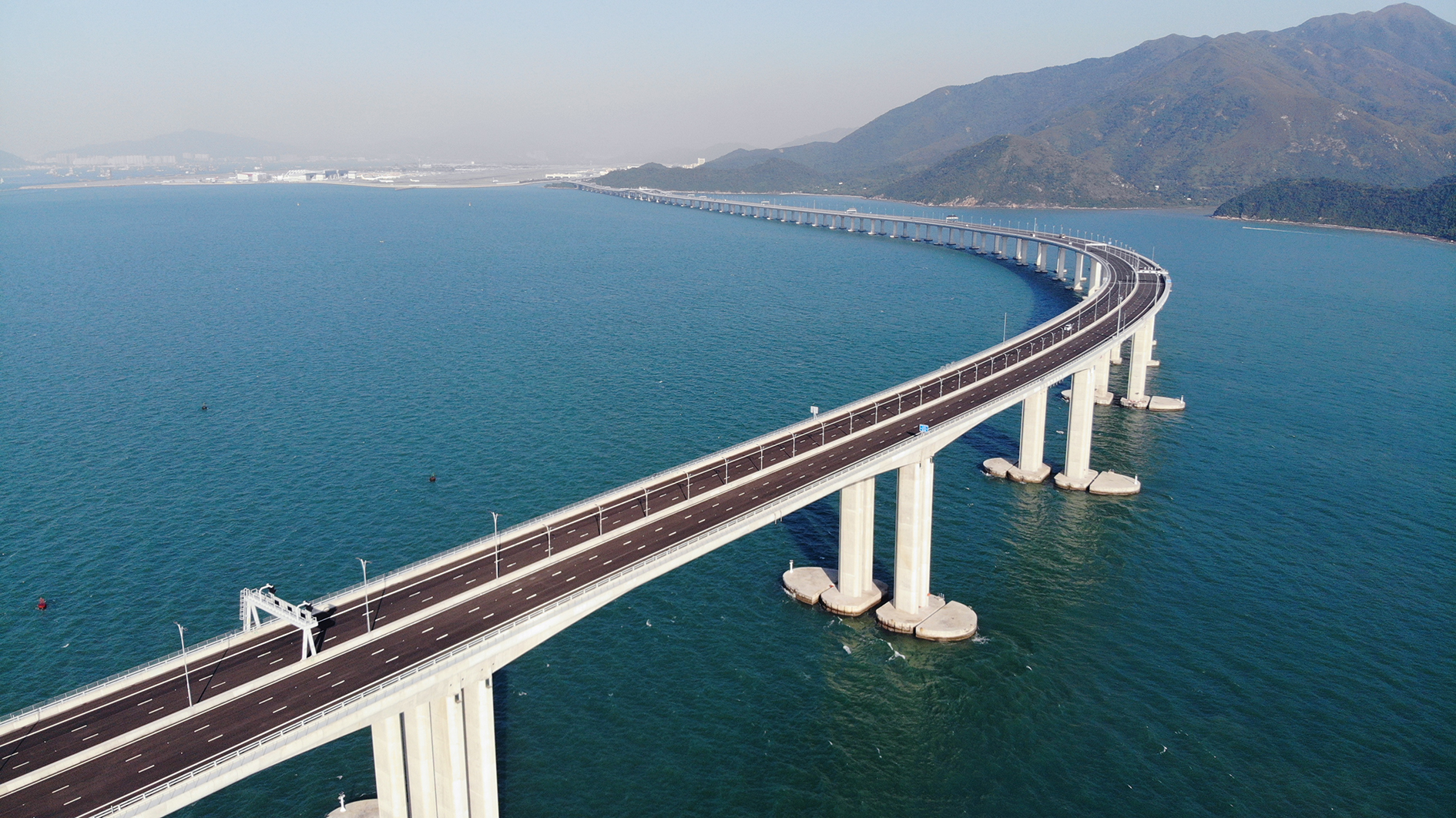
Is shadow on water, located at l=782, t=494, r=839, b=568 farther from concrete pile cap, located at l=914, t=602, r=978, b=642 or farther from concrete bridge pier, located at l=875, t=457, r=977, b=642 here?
concrete pile cap, located at l=914, t=602, r=978, b=642

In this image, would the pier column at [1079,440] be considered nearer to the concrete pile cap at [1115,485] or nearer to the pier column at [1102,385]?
the concrete pile cap at [1115,485]

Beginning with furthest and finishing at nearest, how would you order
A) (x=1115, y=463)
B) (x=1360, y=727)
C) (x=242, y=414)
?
1. (x=242, y=414)
2. (x=1115, y=463)
3. (x=1360, y=727)

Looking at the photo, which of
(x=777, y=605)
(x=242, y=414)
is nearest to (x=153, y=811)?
(x=777, y=605)

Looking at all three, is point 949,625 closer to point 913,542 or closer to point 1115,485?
point 913,542

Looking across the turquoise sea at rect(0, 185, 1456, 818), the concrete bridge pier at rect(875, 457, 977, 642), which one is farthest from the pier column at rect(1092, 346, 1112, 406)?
the concrete bridge pier at rect(875, 457, 977, 642)

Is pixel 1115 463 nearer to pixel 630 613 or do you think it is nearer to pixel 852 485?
pixel 852 485

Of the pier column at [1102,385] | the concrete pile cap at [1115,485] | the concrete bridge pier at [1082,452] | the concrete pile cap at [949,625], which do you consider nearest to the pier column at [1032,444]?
the concrete bridge pier at [1082,452]
